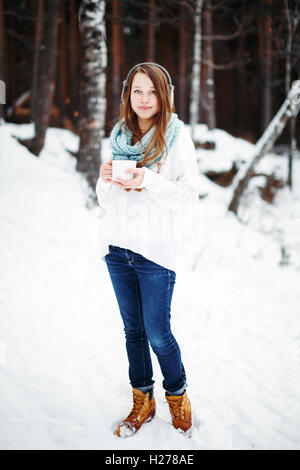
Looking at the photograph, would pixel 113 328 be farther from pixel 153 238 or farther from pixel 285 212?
pixel 285 212

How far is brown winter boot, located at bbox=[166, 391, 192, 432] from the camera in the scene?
2068 millimetres

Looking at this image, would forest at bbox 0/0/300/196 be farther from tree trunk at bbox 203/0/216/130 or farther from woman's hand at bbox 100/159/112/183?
woman's hand at bbox 100/159/112/183

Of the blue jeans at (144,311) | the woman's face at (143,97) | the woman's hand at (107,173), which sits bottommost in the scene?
the blue jeans at (144,311)

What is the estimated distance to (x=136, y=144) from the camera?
1.79m

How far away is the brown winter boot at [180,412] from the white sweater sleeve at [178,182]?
125 cm

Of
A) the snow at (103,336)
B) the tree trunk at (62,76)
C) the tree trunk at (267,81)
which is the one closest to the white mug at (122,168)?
the snow at (103,336)

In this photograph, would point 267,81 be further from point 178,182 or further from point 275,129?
point 178,182

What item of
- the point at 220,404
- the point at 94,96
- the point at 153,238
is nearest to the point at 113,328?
the point at 220,404

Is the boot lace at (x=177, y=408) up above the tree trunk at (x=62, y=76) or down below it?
below

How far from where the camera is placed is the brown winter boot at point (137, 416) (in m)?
2.07

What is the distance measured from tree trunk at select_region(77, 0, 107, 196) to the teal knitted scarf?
4721 millimetres

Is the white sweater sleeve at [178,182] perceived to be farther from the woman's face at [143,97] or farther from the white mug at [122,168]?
the woman's face at [143,97]

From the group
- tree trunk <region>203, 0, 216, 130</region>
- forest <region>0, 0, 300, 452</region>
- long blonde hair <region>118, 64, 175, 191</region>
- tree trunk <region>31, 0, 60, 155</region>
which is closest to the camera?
long blonde hair <region>118, 64, 175, 191</region>

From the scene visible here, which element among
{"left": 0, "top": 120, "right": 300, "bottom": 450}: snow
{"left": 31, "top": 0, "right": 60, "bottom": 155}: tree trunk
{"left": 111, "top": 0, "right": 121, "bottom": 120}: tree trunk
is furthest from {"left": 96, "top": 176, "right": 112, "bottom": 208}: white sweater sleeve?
{"left": 111, "top": 0, "right": 121, "bottom": 120}: tree trunk
